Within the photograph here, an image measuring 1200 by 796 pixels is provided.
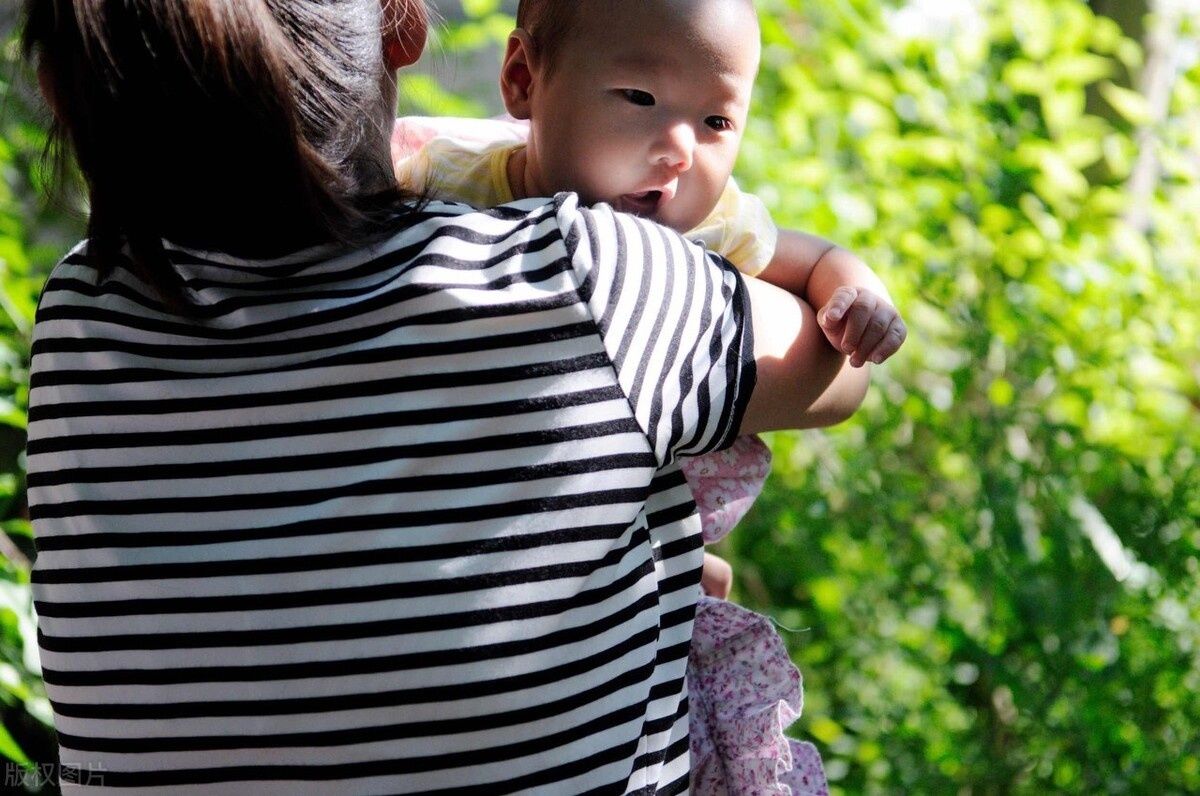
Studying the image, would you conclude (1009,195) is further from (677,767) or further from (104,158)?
(104,158)

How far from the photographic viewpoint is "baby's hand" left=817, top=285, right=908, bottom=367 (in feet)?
4.10

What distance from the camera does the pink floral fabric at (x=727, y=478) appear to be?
4.42 feet

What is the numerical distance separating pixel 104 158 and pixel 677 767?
2.39 feet

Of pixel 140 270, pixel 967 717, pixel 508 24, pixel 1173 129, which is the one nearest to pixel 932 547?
pixel 967 717

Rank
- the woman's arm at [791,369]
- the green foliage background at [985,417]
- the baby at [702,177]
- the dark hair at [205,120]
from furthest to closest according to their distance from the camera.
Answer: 1. the green foliage background at [985,417]
2. the baby at [702,177]
3. the woman's arm at [791,369]
4. the dark hair at [205,120]

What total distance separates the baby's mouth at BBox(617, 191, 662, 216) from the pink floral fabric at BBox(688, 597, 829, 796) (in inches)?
16.0

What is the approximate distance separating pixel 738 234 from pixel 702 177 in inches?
3.8

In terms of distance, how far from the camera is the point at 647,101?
133cm

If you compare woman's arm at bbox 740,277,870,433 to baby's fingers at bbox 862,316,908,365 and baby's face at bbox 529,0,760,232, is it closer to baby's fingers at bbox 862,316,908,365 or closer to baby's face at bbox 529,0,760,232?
baby's fingers at bbox 862,316,908,365

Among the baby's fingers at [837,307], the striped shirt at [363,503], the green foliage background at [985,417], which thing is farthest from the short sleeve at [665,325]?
the green foliage background at [985,417]

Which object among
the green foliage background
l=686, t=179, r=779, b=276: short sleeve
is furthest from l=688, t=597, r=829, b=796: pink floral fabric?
the green foliage background

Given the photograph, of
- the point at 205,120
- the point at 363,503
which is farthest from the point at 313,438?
the point at 205,120

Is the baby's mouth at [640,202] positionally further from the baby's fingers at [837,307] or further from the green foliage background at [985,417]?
the green foliage background at [985,417]

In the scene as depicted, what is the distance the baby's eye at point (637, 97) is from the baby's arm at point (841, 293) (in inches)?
9.5
